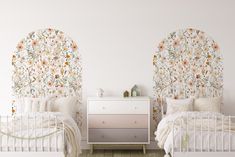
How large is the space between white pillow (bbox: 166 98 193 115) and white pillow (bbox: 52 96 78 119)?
1.40 m

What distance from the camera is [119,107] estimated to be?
635 centimetres

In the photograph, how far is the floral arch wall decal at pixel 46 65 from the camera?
662cm

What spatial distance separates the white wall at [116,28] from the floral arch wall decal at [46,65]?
0.33ft

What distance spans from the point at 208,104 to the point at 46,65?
98.1 inches

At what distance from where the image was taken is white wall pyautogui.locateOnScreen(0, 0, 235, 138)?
6.60 m

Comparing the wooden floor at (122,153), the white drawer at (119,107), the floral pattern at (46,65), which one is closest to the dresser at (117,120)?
the white drawer at (119,107)

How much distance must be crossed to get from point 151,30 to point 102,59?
87cm

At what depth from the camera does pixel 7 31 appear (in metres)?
6.61

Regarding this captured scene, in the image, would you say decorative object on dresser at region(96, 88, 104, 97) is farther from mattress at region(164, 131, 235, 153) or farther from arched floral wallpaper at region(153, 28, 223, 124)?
mattress at region(164, 131, 235, 153)

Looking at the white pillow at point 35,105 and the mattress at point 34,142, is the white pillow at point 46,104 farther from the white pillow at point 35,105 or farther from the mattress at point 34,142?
the mattress at point 34,142

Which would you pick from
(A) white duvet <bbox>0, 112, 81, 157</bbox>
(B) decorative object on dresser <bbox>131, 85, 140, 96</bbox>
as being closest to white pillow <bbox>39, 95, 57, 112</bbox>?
(A) white duvet <bbox>0, 112, 81, 157</bbox>

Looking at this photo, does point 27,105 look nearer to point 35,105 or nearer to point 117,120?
point 35,105

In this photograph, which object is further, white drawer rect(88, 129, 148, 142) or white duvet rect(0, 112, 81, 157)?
white drawer rect(88, 129, 148, 142)

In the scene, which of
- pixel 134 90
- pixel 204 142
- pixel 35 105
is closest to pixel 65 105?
pixel 35 105
